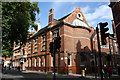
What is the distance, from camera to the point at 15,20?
43.0 feet

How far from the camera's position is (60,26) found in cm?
2559

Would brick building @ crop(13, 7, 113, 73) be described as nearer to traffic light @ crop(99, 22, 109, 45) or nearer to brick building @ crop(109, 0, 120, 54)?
brick building @ crop(109, 0, 120, 54)

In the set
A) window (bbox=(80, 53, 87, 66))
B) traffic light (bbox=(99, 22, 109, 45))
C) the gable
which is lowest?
window (bbox=(80, 53, 87, 66))

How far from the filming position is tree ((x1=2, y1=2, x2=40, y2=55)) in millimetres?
12505

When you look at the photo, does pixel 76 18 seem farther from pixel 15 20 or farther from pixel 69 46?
pixel 15 20

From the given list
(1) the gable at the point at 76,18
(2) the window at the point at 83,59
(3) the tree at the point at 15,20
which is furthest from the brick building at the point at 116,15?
(3) the tree at the point at 15,20

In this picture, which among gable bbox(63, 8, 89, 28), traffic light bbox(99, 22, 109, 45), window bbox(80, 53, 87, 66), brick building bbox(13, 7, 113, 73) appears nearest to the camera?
traffic light bbox(99, 22, 109, 45)

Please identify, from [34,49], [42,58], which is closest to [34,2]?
[42,58]

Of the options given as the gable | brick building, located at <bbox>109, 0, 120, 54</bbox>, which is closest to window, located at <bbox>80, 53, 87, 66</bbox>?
the gable

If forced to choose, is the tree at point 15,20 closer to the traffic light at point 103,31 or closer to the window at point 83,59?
the traffic light at point 103,31

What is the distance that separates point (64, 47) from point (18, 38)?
10776 mm

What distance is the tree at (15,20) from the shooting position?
1250 cm

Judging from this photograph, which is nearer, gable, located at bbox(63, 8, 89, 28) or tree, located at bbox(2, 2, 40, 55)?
tree, located at bbox(2, 2, 40, 55)

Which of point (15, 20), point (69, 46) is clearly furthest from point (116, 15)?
point (15, 20)
